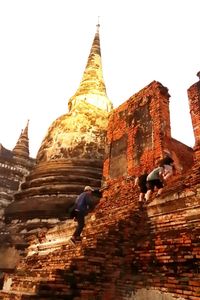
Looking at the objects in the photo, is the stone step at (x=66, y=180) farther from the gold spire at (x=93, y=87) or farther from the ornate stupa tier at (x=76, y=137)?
the gold spire at (x=93, y=87)

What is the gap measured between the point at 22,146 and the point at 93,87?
16.8 feet

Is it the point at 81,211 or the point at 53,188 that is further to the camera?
the point at 53,188

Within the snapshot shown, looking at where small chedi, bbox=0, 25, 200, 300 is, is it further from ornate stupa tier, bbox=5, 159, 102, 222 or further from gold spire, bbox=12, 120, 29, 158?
gold spire, bbox=12, 120, 29, 158

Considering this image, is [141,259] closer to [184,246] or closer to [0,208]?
[184,246]

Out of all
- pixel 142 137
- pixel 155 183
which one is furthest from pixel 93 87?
pixel 155 183

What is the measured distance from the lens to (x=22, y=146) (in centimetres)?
1781

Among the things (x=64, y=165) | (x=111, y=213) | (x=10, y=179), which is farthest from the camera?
(x=10, y=179)

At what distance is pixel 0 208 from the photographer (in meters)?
13.3

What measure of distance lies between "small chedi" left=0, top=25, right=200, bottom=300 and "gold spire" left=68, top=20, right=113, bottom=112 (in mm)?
75

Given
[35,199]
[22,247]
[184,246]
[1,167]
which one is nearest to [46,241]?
[22,247]

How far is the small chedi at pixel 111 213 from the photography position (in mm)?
5277

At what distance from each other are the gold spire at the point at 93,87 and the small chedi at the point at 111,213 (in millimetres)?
75

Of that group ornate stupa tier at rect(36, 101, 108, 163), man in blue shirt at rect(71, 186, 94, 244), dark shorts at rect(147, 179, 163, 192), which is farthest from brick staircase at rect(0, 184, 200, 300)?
ornate stupa tier at rect(36, 101, 108, 163)

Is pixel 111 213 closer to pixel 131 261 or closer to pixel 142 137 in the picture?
pixel 131 261
